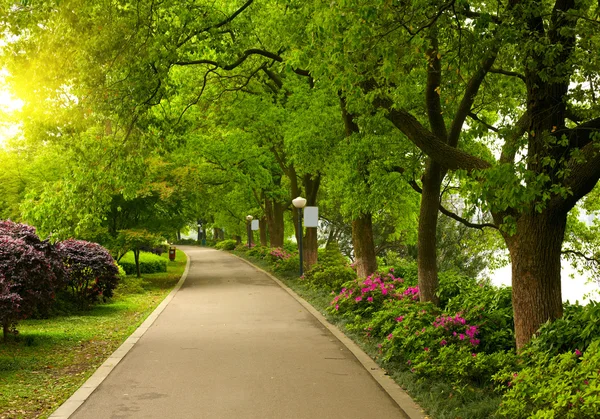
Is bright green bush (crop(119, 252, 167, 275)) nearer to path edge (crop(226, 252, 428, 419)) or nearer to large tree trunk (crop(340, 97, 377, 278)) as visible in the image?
large tree trunk (crop(340, 97, 377, 278))

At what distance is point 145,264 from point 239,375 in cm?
2204

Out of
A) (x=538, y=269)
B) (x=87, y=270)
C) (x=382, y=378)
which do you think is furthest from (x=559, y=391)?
(x=87, y=270)

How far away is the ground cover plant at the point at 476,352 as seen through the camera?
5.25 meters

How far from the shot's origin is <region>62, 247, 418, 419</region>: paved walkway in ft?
22.4

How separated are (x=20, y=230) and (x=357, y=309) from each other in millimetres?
6915

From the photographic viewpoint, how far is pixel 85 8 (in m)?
9.26

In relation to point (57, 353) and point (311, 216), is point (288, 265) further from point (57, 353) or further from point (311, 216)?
point (57, 353)

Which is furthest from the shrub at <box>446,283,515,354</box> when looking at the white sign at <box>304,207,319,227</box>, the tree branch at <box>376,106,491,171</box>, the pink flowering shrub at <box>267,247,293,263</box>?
the pink flowering shrub at <box>267,247,293,263</box>

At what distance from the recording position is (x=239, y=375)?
8469mm

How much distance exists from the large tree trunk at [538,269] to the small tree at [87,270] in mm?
11300

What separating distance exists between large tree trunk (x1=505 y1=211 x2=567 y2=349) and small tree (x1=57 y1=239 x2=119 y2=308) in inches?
445

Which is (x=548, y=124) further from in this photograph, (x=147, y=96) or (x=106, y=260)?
(x=106, y=260)

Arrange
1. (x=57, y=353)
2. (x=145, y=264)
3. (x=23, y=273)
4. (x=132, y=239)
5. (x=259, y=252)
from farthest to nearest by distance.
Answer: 1. (x=259, y=252)
2. (x=145, y=264)
3. (x=132, y=239)
4. (x=57, y=353)
5. (x=23, y=273)

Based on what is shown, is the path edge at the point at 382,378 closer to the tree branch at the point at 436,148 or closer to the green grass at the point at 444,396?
the green grass at the point at 444,396
